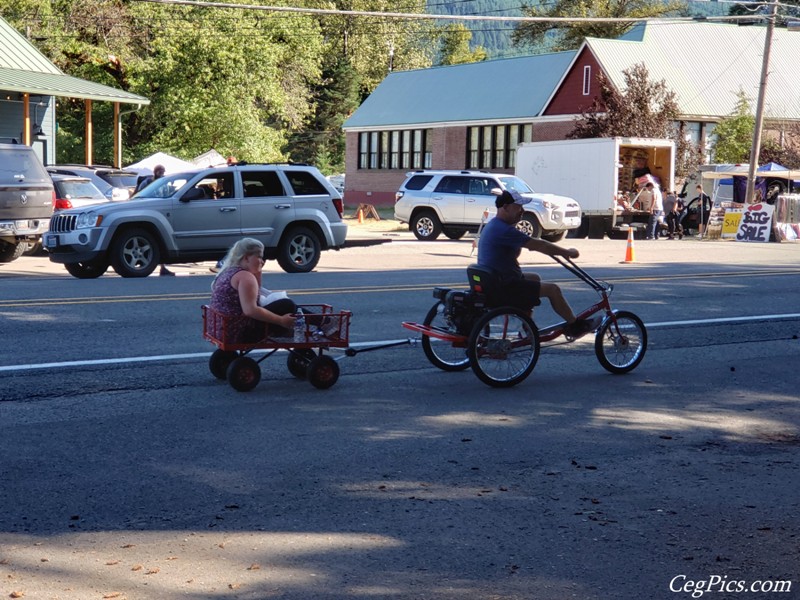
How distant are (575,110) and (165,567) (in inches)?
1851

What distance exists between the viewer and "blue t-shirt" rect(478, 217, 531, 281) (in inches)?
384

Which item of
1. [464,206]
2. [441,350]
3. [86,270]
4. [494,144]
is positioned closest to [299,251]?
[86,270]

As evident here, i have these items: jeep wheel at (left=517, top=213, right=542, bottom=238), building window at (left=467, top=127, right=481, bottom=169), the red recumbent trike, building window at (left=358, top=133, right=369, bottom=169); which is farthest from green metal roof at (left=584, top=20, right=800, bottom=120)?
the red recumbent trike

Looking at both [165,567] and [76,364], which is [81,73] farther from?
[165,567]

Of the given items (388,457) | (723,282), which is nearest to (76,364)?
(388,457)

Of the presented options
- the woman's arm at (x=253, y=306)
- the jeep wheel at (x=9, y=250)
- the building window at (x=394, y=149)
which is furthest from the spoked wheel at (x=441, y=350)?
the building window at (x=394, y=149)

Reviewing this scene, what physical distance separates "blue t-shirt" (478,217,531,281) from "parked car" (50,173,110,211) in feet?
48.8

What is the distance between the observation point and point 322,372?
30.7ft

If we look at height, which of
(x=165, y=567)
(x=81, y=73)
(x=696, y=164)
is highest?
(x=81, y=73)

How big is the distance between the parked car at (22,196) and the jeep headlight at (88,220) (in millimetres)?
2393

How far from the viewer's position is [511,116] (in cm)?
5300

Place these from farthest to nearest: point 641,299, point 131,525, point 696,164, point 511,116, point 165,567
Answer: point 511,116, point 696,164, point 641,299, point 131,525, point 165,567

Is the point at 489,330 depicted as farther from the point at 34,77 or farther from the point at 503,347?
the point at 34,77

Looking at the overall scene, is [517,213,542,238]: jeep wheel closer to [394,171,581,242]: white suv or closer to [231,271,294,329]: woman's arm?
[394,171,581,242]: white suv
